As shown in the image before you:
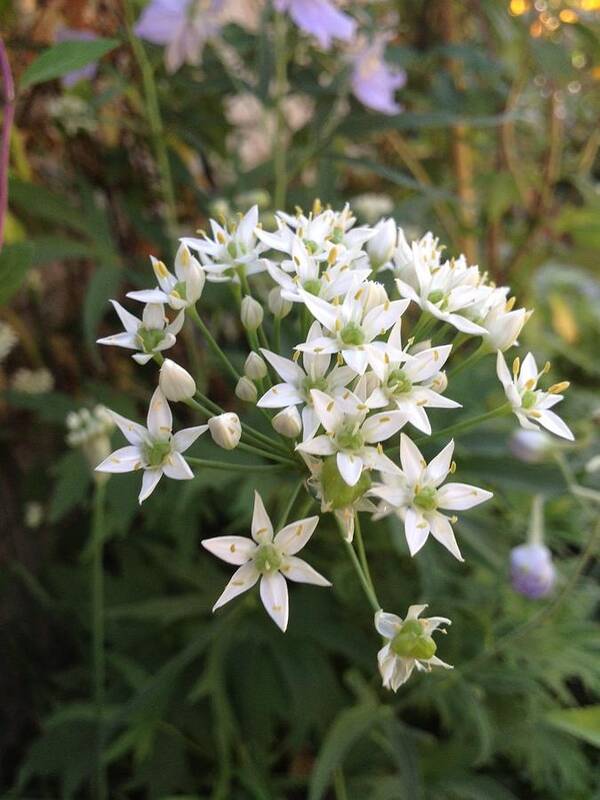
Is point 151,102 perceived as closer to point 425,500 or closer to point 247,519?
point 247,519

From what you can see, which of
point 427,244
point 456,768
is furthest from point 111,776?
point 427,244

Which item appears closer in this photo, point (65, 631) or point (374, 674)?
point (374, 674)

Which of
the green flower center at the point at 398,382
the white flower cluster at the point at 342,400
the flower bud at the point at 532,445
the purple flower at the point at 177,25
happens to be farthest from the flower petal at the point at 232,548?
the purple flower at the point at 177,25

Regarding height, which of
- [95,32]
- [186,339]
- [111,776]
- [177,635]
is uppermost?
[95,32]

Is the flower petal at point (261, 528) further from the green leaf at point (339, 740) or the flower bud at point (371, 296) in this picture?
the green leaf at point (339, 740)

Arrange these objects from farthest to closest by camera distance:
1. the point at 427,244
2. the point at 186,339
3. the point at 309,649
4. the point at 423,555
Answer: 1. the point at 186,339
2. the point at 309,649
3. the point at 423,555
4. the point at 427,244

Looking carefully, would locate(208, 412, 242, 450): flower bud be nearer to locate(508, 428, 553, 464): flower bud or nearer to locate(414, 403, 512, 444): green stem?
locate(414, 403, 512, 444): green stem

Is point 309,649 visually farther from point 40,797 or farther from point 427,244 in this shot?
point 427,244

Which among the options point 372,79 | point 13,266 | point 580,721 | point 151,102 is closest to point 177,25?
point 151,102
